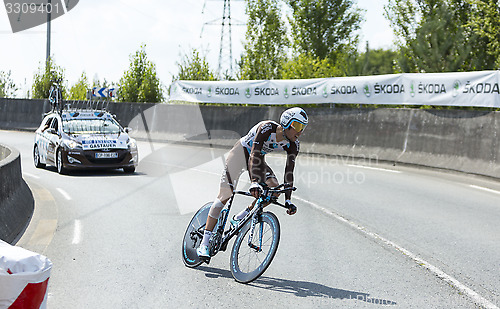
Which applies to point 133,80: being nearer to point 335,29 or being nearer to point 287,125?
point 335,29

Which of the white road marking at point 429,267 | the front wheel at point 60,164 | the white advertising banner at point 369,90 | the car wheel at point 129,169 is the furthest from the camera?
the white advertising banner at point 369,90

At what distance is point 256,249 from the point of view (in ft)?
19.5

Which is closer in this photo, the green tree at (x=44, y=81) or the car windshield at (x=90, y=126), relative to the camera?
the car windshield at (x=90, y=126)

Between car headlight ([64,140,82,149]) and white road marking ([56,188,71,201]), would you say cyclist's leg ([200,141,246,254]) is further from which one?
car headlight ([64,140,82,149])

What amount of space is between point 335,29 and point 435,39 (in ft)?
71.6

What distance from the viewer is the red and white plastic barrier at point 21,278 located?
3402 millimetres

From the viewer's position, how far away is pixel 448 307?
5449 mm

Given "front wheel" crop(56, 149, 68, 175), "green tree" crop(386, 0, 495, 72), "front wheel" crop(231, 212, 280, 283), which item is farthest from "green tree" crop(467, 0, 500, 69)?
"front wheel" crop(231, 212, 280, 283)

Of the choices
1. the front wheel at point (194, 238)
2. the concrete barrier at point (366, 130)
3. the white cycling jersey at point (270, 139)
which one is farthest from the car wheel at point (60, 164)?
the white cycling jersey at point (270, 139)

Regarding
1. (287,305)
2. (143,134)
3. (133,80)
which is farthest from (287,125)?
(133,80)

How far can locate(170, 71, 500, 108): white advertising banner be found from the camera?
16.7 meters

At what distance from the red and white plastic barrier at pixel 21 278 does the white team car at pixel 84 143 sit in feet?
39.2

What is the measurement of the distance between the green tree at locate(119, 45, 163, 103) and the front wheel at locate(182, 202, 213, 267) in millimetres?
29416

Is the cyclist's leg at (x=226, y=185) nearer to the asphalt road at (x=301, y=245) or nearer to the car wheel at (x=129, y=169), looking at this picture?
the asphalt road at (x=301, y=245)
